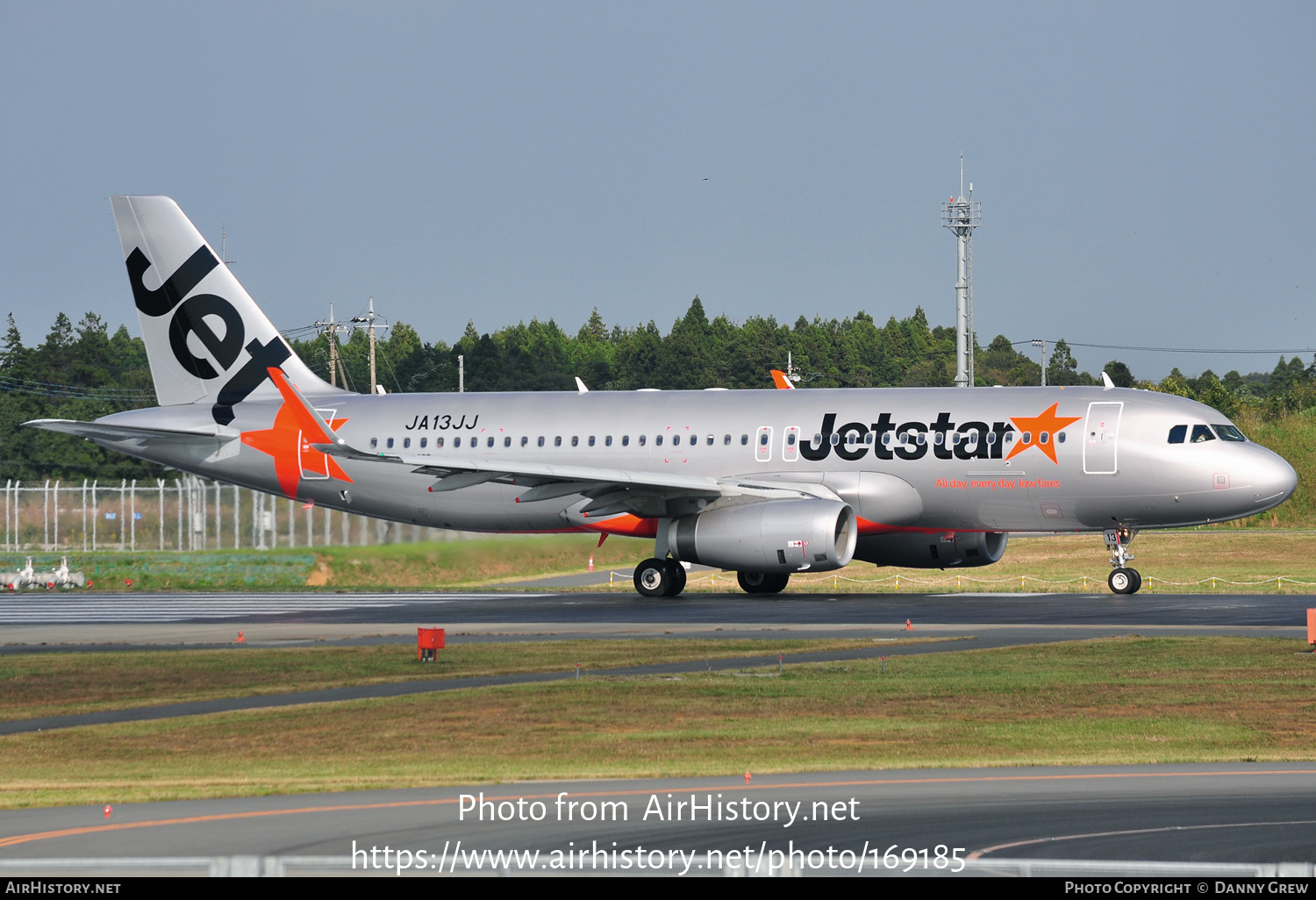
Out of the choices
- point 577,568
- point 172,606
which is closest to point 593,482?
point 577,568

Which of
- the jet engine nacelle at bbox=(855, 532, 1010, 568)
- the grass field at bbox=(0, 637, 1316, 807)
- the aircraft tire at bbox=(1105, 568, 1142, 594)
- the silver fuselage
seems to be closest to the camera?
the grass field at bbox=(0, 637, 1316, 807)

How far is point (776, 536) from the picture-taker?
1390 inches

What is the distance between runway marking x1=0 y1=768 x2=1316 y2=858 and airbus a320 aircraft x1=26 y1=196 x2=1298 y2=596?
66.1ft

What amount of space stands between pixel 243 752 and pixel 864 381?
423 ft

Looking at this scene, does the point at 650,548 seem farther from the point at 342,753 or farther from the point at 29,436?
the point at 29,436

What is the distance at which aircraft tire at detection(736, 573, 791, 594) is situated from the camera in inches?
→ 1587

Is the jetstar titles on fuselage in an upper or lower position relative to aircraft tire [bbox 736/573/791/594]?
upper

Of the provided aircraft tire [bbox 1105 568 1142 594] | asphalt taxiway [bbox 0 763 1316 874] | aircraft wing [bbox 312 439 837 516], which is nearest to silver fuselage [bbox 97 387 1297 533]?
aircraft wing [bbox 312 439 837 516]

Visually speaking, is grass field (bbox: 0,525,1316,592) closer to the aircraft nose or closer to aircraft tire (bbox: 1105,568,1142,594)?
aircraft tire (bbox: 1105,568,1142,594)

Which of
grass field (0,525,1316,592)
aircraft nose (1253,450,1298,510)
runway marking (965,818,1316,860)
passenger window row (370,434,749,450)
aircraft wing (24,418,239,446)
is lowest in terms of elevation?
grass field (0,525,1316,592)

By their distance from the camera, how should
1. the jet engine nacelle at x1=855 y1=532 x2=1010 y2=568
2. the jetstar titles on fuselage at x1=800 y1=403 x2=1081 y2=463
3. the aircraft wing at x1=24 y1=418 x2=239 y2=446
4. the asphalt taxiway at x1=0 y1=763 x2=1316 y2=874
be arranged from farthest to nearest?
the aircraft wing at x1=24 y1=418 x2=239 y2=446
the jet engine nacelle at x1=855 y1=532 x2=1010 y2=568
the jetstar titles on fuselage at x1=800 y1=403 x2=1081 y2=463
the asphalt taxiway at x1=0 y1=763 x2=1316 y2=874

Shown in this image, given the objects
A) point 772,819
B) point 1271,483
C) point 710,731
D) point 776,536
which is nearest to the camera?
point 772,819

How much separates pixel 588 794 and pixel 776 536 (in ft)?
71.1

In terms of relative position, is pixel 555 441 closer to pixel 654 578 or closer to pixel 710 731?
pixel 654 578
